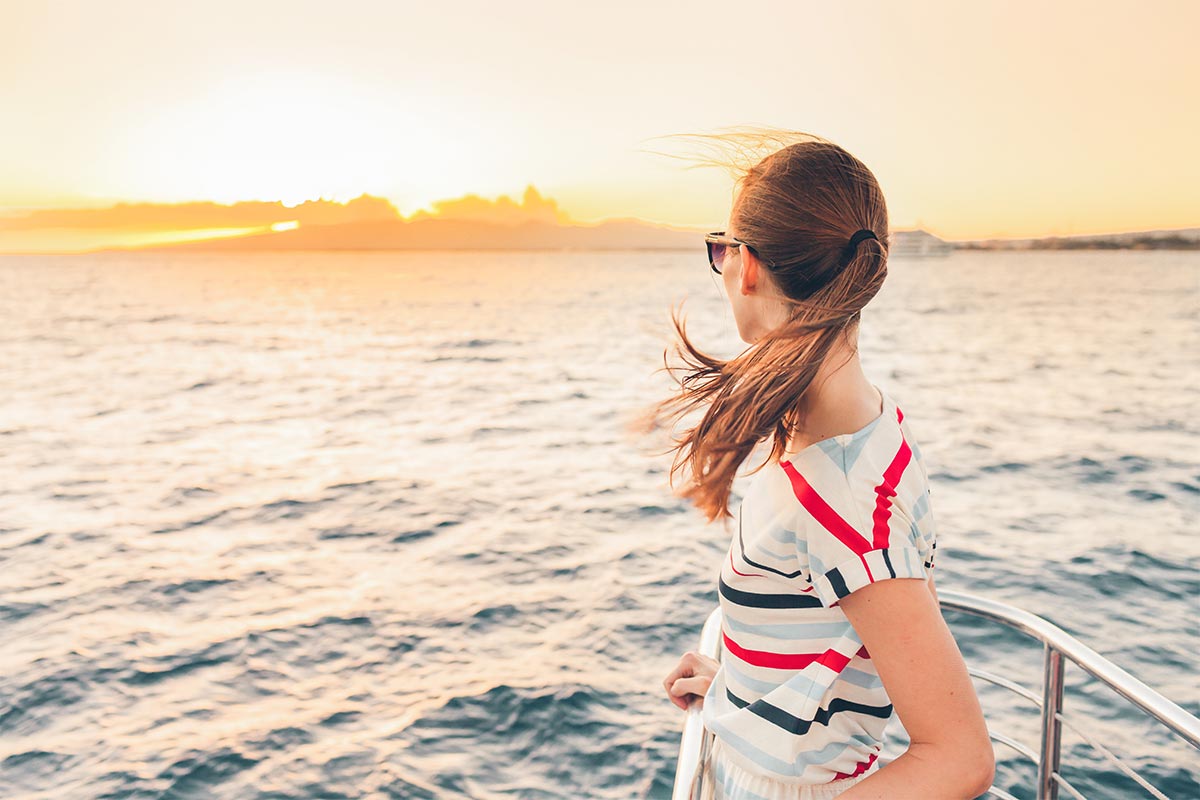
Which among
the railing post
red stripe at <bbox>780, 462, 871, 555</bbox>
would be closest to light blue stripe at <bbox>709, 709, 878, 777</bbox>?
red stripe at <bbox>780, 462, 871, 555</bbox>

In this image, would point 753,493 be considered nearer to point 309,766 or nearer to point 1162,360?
point 309,766

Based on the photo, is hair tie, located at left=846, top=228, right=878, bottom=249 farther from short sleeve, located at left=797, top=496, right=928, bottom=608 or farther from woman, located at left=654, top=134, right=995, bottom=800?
short sleeve, located at left=797, top=496, right=928, bottom=608

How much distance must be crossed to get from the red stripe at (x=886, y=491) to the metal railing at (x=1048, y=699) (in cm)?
36

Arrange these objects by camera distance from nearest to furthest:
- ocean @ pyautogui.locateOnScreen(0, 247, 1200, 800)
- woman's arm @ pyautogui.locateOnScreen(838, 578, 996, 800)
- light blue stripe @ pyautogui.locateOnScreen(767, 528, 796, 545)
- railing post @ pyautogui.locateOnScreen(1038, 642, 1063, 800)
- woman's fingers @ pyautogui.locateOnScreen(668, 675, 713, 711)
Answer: woman's arm @ pyautogui.locateOnScreen(838, 578, 996, 800)
light blue stripe @ pyautogui.locateOnScreen(767, 528, 796, 545)
woman's fingers @ pyautogui.locateOnScreen(668, 675, 713, 711)
railing post @ pyautogui.locateOnScreen(1038, 642, 1063, 800)
ocean @ pyautogui.locateOnScreen(0, 247, 1200, 800)

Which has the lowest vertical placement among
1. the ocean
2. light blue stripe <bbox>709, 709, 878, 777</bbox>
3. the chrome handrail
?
the ocean

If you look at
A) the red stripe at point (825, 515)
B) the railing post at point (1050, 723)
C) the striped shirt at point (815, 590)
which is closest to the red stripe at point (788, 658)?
the striped shirt at point (815, 590)

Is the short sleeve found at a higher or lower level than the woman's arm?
higher

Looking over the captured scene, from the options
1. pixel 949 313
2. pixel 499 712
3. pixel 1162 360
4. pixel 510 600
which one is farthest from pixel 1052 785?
pixel 949 313

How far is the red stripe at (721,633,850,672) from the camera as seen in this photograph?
1335 mm

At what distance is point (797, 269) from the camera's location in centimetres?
135

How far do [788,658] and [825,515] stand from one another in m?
0.29

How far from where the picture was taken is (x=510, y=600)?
8469 mm

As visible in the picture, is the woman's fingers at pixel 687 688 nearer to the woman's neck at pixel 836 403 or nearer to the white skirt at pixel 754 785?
the white skirt at pixel 754 785

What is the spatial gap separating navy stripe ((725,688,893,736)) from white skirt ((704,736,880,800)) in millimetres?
92
